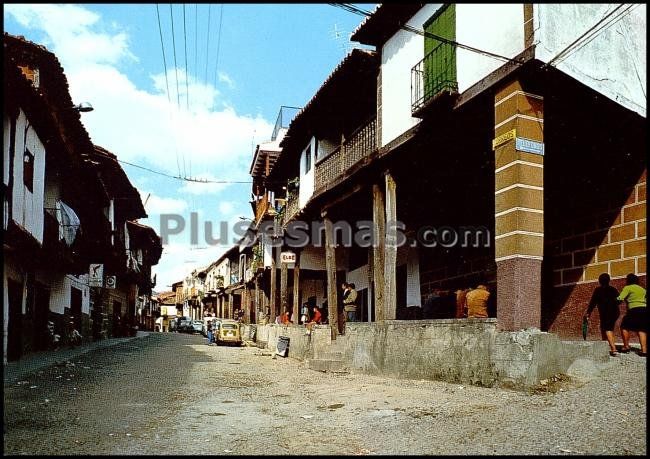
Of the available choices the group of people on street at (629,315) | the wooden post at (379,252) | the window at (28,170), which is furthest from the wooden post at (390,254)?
the window at (28,170)

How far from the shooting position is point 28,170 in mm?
15305

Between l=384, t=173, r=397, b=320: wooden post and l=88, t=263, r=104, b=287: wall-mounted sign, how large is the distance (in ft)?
54.9

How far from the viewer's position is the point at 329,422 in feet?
25.4

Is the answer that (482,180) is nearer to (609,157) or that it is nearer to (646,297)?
(609,157)

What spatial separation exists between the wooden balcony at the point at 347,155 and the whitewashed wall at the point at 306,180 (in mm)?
793

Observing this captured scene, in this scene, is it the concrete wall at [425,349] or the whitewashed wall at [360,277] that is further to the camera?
the whitewashed wall at [360,277]

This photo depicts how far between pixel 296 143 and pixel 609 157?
11441 mm

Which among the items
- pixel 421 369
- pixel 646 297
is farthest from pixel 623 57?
pixel 421 369

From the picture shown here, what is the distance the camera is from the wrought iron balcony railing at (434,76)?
37.0ft

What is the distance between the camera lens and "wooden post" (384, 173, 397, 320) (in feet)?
42.9

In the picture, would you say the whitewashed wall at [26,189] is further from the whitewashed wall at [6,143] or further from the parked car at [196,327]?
the parked car at [196,327]

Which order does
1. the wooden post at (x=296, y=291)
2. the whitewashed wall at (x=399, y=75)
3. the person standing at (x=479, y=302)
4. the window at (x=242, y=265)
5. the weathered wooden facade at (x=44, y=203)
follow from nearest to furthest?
1. the person standing at (x=479, y=302)
2. the whitewashed wall at (x=399, y=75)
3. the weathered wooden facade at (x=44, y=203)
4. the wooden post at (x=296, y=291)
5. the window at (x=242, y=265)

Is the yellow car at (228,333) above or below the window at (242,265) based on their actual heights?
below

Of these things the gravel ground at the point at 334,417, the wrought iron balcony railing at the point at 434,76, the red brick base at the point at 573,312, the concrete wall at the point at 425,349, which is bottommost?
the gravel ground at the point at 334,417
